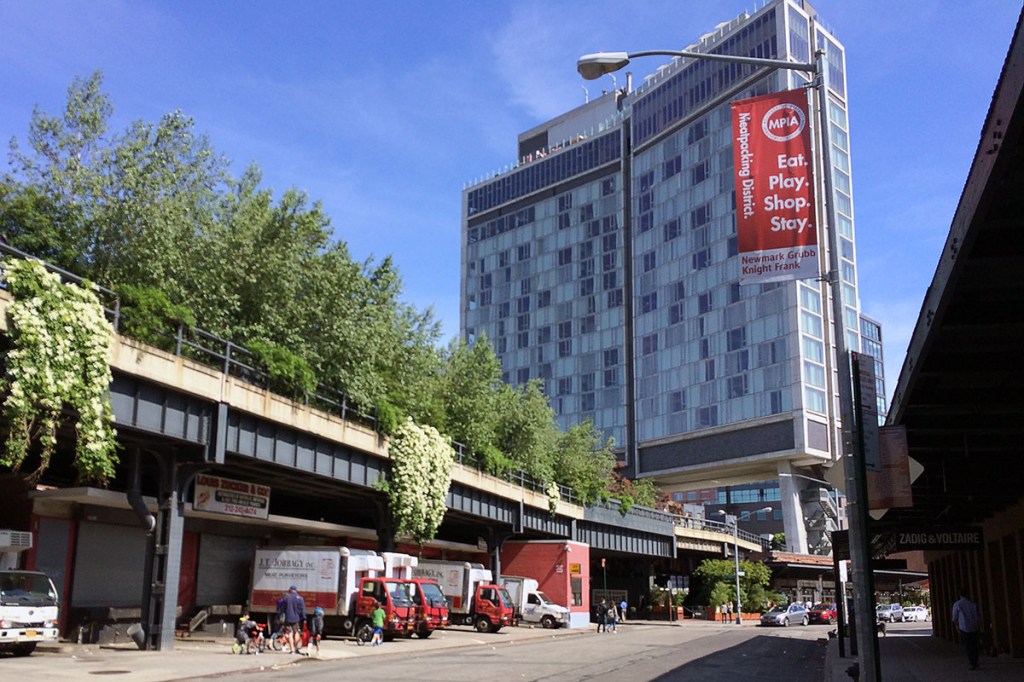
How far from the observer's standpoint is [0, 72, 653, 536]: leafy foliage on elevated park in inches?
1305

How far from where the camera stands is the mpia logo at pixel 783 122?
44.3 feet

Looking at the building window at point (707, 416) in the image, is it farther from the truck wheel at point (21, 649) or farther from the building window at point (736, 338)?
the truck wheel at point (21, 649)

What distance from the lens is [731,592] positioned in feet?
278

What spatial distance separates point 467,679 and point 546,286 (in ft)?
398

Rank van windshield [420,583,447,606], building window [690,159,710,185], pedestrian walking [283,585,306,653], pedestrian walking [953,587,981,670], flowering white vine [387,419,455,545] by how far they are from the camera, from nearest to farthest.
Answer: pedestrian walking [953,587,981,670], pedestrian walking [283,585,306,653], van windshield [420,583,447,606], flowering white vine [387,419,455,545], building window [690,159,710,185]

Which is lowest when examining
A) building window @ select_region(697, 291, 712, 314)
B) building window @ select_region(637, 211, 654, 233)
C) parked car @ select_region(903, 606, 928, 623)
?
parked car @ select_region(903, 606, 928, 623)

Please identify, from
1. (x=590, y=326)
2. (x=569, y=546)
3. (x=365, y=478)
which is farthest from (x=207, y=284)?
(x=590, y=326)

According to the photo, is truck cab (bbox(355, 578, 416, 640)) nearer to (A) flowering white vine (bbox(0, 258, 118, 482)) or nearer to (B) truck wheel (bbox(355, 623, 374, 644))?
(B) truck wheel (bbox(355, 623, 374, 644))

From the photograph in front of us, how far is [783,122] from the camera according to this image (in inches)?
535

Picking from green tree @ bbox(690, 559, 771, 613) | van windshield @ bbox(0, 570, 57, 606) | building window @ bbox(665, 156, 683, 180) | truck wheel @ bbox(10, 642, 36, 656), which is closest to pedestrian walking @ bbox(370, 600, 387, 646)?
van windshield @ bbox(0, 570, 57, 606)

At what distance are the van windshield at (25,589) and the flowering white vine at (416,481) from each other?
1579cm

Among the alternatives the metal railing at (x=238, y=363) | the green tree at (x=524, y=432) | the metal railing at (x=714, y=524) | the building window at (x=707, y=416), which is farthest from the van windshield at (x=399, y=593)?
the building window at (x=707, y=416)

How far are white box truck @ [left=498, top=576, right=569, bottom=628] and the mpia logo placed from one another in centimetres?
4599

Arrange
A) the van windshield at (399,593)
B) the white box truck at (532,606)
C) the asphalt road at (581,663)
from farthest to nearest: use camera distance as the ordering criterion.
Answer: the white box truck at (532,606), the van windshield at (399,593), the asphalt road at (581,663)
